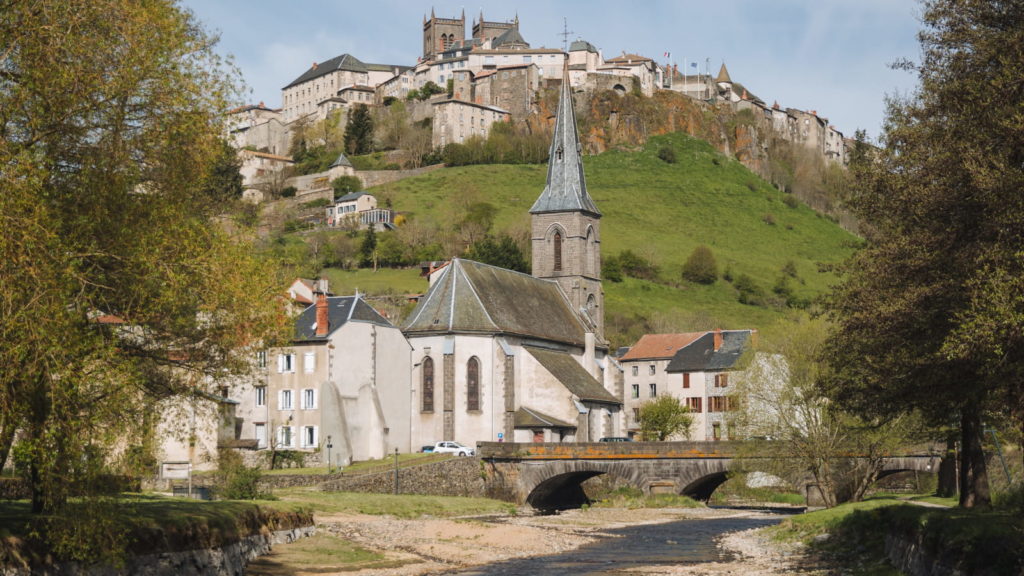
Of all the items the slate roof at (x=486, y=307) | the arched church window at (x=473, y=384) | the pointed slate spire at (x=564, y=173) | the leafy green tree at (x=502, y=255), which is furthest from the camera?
the leafy green tree at (x=502, y=255)

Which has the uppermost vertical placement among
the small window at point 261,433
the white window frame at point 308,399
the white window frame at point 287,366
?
the white window frame at point 287,366

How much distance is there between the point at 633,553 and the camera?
120 feet

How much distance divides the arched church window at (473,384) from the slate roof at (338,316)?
6.37m

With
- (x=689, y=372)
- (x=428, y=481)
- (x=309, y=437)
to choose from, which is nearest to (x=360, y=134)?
(x=689, y=372)

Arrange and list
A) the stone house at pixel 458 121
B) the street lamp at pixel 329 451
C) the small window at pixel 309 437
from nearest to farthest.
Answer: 1. the street lamp at pixel 329 451
2. the small window at pixel 309 437
3. the stone house at pixel 458 121

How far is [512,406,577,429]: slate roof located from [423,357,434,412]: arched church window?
486cm

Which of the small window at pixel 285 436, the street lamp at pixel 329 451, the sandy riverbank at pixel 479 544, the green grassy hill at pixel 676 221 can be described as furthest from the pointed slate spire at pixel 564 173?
the sandy riverbank at pixel 479 544

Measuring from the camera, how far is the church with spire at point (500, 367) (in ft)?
222

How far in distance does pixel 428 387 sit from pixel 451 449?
254 inches

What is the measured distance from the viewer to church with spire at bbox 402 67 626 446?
67688 mm

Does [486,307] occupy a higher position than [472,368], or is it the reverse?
[486,307]

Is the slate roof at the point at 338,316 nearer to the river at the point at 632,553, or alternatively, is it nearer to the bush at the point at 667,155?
the river at the point at 632,553

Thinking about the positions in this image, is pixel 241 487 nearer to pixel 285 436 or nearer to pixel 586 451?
pixel 285 436

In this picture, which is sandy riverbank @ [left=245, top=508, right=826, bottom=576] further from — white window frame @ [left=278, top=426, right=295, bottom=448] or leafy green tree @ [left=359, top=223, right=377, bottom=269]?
leafy green tree @ [left=359, top=223, right=377, bottom=269]
